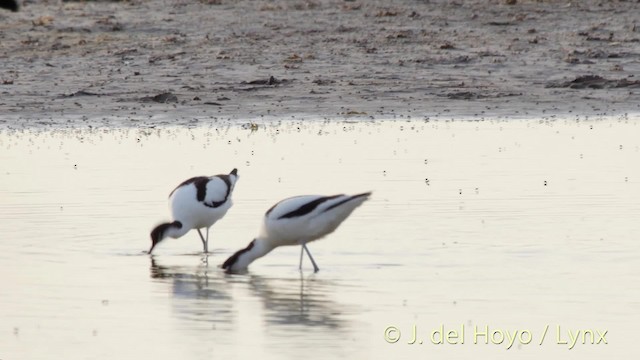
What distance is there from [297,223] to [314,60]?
32.9 feet

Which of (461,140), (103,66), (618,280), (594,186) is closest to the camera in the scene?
(618,280)

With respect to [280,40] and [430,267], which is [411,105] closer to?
[280,40]

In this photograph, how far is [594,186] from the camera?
1253 cm

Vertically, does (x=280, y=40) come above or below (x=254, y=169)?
above

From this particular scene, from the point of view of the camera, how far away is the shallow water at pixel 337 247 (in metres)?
7.81

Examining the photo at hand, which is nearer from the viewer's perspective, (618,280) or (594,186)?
(618,280)

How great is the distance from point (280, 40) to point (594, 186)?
853 centimetres

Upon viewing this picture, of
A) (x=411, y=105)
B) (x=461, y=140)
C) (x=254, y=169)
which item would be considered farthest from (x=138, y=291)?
(x=411, y=105)

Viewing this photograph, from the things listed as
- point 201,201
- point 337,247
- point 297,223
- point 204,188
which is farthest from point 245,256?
point 204,188

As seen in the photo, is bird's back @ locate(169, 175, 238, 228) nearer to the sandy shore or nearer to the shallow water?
the shallow water

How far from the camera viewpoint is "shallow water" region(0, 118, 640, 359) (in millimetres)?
7812

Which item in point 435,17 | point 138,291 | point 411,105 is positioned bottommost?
point 138,291

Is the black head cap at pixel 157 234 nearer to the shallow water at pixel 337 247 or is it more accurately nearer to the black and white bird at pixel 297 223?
the shallow water at pixel 337 247

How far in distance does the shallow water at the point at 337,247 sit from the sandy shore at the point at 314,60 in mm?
1403
